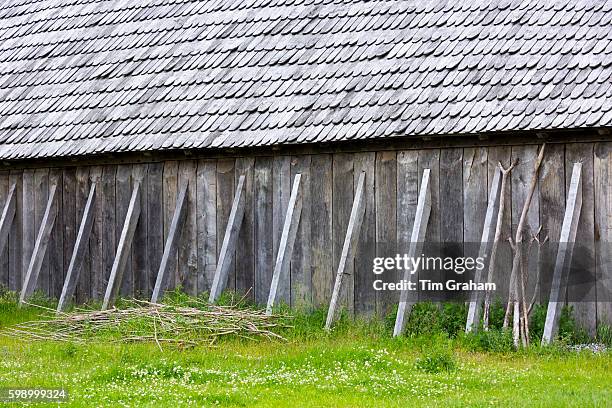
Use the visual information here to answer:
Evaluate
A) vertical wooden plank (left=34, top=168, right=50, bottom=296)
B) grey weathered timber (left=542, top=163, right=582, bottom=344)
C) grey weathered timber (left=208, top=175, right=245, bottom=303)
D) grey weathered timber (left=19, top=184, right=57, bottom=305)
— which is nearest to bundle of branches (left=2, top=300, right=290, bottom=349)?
grey weathered timber (left=208, top=175, right=245, bottom=303)

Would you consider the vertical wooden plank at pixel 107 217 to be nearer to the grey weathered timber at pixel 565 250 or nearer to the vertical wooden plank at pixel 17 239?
the vertical wooden plank at pixel 17 239

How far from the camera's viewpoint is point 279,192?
50.0ft

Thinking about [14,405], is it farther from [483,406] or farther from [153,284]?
[153,284]

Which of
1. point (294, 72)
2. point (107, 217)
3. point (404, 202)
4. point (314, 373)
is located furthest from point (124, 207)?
point (314, 373)

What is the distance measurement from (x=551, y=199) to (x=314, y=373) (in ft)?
12.9

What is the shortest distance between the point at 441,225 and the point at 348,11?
145 inches

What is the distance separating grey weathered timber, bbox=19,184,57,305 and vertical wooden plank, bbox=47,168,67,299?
0.23 ft

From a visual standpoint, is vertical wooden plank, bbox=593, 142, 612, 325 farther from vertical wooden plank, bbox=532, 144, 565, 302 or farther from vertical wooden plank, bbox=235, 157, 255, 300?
vertical wooden plank, bbox=235, 157, 255, 300

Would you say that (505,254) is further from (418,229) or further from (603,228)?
(603,228)

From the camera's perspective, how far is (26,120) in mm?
17484

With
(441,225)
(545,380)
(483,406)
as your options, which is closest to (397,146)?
(441,225)

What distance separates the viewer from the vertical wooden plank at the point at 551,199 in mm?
13328

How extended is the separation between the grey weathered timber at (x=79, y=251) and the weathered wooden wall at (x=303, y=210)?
0.15 meters

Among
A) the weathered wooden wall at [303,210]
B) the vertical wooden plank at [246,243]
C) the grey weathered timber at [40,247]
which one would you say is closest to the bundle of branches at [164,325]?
the vertical wooden plank at [246,243]
